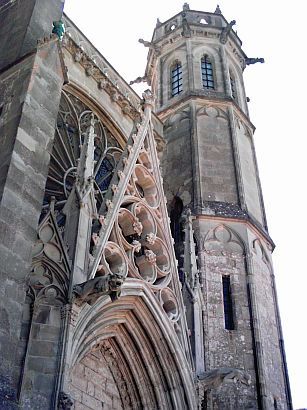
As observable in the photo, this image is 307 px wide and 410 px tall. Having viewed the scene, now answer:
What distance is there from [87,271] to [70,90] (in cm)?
675

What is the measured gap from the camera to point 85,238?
29.5 feet

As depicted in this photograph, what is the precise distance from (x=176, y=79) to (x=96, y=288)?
1225 centimetres

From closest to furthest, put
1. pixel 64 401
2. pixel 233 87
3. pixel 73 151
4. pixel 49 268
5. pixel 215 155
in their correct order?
pixel 64 401 → pixel 49 268 → pixel 73 151 → pixel 215 155 → pixel 233 87

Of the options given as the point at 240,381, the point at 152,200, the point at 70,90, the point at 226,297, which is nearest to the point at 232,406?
the point at 240,381

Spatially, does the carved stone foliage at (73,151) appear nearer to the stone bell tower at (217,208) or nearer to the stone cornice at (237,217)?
the stone bell tower at (217,208)

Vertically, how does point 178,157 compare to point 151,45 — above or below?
below

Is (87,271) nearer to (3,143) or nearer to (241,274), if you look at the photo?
(3,143)

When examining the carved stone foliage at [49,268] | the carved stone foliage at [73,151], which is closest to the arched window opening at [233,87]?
the carved stone foliage at [73,151]

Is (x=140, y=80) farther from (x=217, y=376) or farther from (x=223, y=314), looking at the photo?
(x=217, y=376)

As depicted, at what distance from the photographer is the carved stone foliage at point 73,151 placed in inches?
487

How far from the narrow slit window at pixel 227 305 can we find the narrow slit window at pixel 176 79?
7.26 m

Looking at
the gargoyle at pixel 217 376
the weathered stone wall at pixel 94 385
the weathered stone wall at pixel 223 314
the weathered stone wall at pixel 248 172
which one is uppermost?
the weathered stone wall at pixel 248 172

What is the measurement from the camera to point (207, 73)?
1897 cm

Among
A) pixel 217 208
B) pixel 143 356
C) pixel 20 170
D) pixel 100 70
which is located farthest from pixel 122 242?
pixel 100 70
